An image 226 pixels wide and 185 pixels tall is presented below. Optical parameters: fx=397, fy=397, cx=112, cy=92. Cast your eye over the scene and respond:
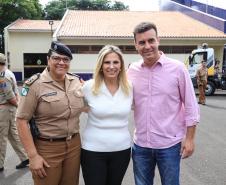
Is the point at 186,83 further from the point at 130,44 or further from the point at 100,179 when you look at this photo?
the point at 130,44

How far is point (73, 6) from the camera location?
2098 inches

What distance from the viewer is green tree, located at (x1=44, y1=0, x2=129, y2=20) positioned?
4809cm

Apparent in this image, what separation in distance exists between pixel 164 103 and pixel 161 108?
50mm

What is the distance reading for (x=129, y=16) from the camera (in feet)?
104

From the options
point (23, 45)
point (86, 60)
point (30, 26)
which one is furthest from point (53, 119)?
point (30, 26)

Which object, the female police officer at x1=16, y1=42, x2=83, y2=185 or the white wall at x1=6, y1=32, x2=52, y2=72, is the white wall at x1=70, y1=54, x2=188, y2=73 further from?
the female police officer at x1=16, y1=42, x2=83, y2=185

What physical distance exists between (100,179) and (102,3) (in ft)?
173

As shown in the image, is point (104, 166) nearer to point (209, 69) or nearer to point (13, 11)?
point (209, 69)

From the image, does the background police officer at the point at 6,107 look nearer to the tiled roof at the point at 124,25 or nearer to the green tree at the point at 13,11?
the tiled roof at the point at 124,25

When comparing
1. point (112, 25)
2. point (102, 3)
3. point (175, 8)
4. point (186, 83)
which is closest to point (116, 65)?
point (186, 83)

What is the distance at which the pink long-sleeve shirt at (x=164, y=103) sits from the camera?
3.37 metres

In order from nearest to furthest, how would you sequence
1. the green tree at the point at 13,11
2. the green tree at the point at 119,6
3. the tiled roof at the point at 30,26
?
the tiled roof at the point at 30,26 → the green tree at the point at 13,11 → the green tree at the point at 119,6

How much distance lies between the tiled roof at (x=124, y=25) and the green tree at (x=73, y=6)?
15.5 meters

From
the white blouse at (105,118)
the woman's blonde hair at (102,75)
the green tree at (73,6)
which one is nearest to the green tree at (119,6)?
the green tree at (73,6)
